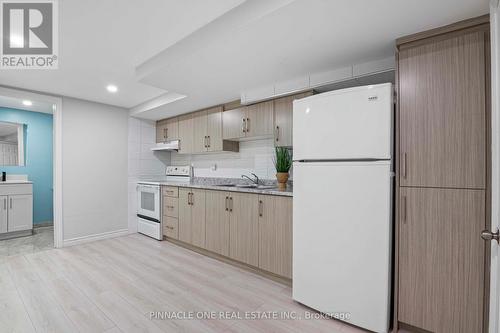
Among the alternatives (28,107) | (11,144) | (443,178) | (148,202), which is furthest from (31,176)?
(443,178)

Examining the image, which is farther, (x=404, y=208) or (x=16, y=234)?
(x=16, y=234)

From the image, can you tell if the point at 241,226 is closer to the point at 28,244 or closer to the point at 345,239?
the point at 345,239

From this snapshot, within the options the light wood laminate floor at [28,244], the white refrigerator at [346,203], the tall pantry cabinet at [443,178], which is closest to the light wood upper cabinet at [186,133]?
the white refrigerator at [346,203]

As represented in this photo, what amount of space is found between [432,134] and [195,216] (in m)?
2.74

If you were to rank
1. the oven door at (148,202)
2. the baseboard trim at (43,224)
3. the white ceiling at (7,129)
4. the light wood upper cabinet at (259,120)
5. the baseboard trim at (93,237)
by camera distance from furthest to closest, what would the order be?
the baseboard trim at (43,224)
the white ceiling at (7,129)
the oven door at (148,202)
the baseboard trim at (93,237)
the light wood upper cabinet at (259,120)

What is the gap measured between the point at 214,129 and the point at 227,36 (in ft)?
6.11

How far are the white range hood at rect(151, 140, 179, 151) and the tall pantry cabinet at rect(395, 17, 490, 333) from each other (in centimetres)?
334

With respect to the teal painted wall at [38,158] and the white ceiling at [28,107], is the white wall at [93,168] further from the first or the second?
the teal painted wall at [38,158]

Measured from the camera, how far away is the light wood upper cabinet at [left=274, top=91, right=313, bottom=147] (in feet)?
8.61

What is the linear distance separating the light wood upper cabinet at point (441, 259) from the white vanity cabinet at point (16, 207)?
540 centimetres

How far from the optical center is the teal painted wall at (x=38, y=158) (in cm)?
431

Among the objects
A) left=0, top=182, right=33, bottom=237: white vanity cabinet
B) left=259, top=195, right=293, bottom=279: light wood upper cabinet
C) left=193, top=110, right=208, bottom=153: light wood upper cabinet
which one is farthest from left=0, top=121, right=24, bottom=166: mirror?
left=259, top=195, right=293, bottom=279: light wood upper cabinet

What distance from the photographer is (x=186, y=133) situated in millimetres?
3898

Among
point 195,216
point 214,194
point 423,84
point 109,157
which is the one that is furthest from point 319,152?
point 109,157
